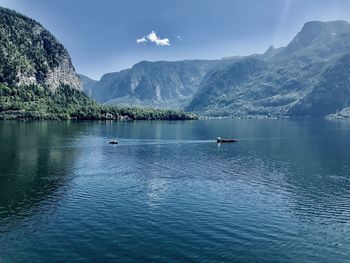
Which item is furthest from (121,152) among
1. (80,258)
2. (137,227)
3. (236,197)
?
(80,258)

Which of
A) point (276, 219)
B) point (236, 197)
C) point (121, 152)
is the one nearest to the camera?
point (276, 219)

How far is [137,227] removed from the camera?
3177 inches

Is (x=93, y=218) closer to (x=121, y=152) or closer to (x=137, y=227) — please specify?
(x=137, y=227)

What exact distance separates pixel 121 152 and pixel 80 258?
131705mm

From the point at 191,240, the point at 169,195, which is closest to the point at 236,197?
the point at 169,195

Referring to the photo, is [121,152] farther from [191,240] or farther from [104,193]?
[191,240]

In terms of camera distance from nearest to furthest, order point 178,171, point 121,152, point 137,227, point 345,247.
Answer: point 345,247
point 137,227
point 178,171
point 121,152

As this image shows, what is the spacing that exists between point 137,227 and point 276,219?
3129 cm

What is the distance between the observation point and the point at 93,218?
8550 centimetres

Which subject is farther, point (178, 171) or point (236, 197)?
point (178, 171)

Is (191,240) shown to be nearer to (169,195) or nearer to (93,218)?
(93,218)

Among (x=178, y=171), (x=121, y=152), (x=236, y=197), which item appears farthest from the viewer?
(x=121, y=152)

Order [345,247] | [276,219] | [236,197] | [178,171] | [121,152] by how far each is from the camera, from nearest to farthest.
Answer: [345,247] → [276,219] → [236,197] → [178,171] → [121,152]

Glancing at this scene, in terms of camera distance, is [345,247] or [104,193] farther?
[104,193]
